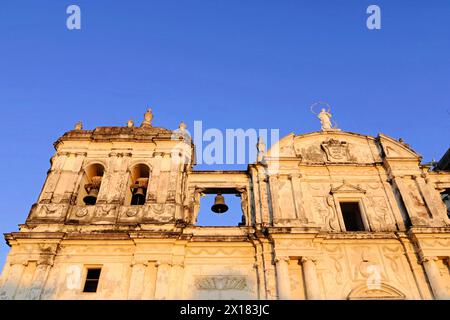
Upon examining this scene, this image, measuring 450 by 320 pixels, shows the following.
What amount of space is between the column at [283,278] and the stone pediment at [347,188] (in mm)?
3815

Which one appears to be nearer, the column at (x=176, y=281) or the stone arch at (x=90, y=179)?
the column at (x=176, y=281)

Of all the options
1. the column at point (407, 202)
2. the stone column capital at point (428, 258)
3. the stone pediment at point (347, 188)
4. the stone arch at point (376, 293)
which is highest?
the stone pediment at point (347, 188)

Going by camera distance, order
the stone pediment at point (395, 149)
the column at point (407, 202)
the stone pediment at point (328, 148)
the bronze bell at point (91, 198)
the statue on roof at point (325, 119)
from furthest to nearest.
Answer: the statue on roof at point (325, 119)
the stone pediment at point (328, 148)
the stone pediment at point (395, 149)
the bronze bell at point (91, 198)
the column at point (407, 202)

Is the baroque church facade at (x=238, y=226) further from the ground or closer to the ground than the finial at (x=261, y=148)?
Answer: closer to the ground

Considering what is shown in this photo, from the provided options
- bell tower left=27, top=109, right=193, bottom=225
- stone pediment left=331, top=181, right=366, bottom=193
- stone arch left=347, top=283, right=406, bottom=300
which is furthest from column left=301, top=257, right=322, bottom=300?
bell tower left=27, top=109, right=193, bottom=225

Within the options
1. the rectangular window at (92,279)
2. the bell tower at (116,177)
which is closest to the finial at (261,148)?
the bell tower at (116,177)

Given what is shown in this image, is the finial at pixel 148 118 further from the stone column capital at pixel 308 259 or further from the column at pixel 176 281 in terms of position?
the stone column capital at pixel 308 259

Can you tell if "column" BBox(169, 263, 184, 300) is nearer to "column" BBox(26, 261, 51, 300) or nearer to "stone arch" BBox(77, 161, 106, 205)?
"column" BBox(26, 261, 51, 300)

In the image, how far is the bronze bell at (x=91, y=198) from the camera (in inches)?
577

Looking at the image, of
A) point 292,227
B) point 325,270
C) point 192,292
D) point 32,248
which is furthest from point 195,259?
point 32,248

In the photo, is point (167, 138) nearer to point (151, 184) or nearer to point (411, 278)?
point (151, 184)

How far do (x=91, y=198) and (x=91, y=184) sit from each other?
833 millimetres

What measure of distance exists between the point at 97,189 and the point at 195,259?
491cm

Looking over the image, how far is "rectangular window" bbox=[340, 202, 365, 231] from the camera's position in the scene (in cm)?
1494
